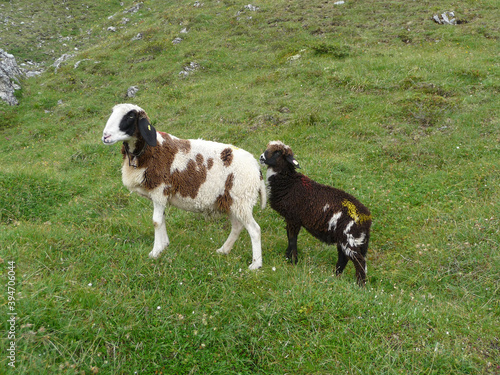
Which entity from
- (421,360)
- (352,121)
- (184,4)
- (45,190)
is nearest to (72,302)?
(421,360)

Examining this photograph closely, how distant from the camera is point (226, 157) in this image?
5.45 meters

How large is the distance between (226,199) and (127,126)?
1.88 metres

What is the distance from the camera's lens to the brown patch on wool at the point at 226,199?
17.6 ft

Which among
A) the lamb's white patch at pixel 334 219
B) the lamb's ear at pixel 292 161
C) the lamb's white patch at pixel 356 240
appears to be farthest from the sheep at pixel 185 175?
the lamb's white patch at pixel 356 240

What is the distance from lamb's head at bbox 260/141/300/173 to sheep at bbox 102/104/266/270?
61 centimetres

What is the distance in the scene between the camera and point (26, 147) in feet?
45.9

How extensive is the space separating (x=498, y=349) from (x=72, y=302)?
4.47m

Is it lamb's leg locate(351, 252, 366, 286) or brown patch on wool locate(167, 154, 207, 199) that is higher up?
brown patch on wool locate(167, 154, 207, 199)

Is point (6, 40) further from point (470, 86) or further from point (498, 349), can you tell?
point (498, 349)

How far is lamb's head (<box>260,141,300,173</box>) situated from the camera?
6117 millimetres

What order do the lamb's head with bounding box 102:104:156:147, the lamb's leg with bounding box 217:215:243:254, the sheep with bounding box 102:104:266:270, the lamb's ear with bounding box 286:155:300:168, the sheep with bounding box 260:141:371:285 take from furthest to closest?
the lamb's ear with bounding box 286:155:300:168 < the lamb's leg with bounding box 217:215:243:254 < the sheep with bounding box 260:141:371:285 < the sheep with bounding box 102:104:266:270 < the lamb's head with bounding box 102:104:156:147

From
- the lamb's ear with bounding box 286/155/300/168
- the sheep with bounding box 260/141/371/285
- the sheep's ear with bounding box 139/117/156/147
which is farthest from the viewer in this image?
the lamb's ear with bounding box 286/155/300/168

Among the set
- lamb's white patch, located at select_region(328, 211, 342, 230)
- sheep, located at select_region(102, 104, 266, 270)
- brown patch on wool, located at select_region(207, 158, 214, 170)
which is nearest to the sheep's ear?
sheep, located at select_region(102, 104, 266, 270)

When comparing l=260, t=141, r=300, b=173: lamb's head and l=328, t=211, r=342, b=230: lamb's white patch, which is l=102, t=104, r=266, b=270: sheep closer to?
l=260, t=141, r=300, b=173: lamb's head
